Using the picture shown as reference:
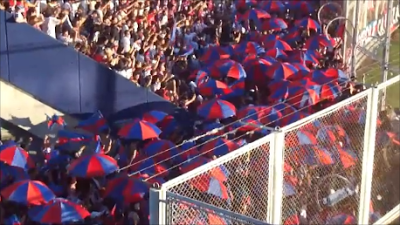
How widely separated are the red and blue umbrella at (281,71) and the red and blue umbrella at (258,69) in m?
0.26

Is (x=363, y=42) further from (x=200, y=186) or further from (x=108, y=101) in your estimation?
(x=200, y=186)

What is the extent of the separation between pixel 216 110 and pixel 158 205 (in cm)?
617

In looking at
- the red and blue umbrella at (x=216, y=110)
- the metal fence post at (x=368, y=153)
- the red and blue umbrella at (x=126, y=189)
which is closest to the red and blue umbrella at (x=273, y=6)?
the red and blue umbrella at (x=216, y=110)

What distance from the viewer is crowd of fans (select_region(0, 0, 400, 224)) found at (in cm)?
956

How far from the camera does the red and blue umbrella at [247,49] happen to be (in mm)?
16239

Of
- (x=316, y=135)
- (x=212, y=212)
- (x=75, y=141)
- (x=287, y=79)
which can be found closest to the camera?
(x=212, y=212)

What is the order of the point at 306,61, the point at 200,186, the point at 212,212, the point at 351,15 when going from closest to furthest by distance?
the point at 212,212, the point at 200,186, the point at 306,61, the point at 351,15

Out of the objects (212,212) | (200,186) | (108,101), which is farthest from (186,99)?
(212,212)

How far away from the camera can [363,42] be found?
19047 millimetres

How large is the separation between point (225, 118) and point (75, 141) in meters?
2.53

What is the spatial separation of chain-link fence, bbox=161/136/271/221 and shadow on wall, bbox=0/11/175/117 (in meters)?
6.05

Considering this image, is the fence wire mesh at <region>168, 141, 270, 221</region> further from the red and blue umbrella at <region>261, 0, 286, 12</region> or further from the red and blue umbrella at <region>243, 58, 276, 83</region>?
the red and blue umbrella at <region>261, 0, 286, 12</region>

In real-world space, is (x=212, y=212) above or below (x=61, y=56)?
below

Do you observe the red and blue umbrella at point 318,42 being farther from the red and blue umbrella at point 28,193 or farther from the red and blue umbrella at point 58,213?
the red and blue umbrella at point 58,213
